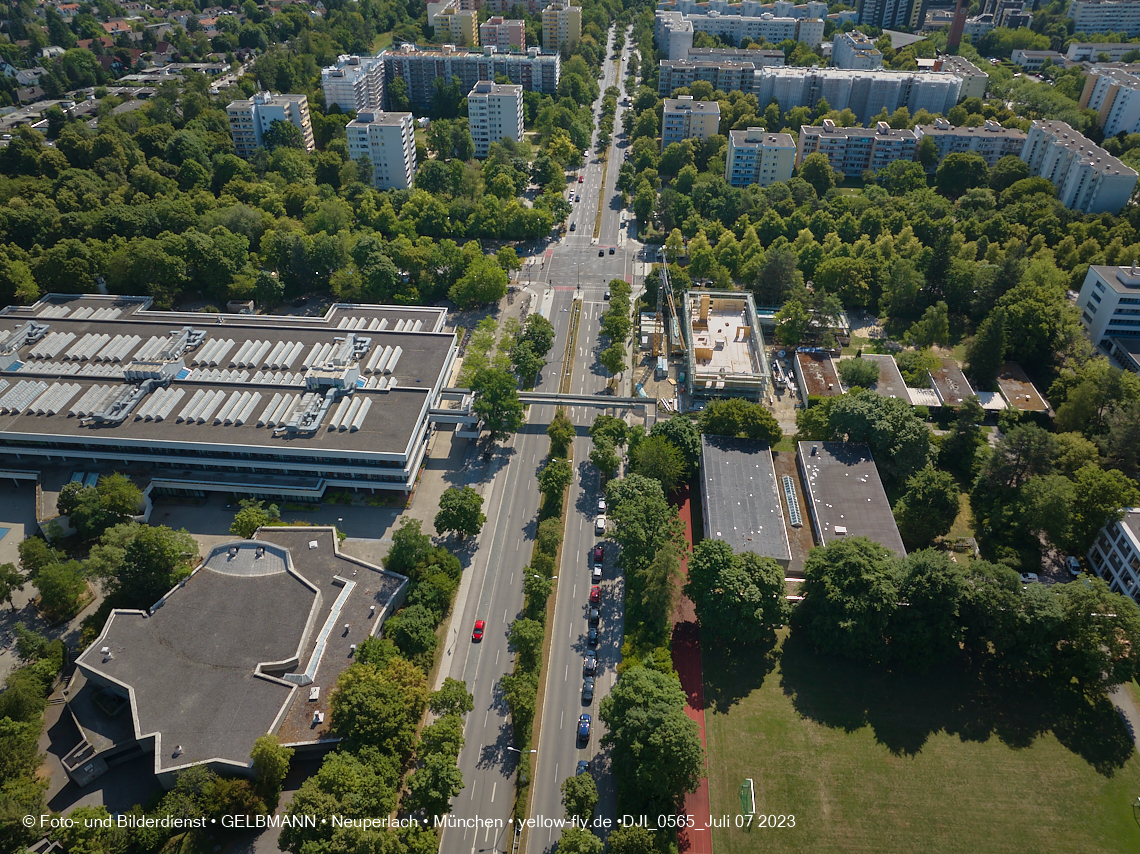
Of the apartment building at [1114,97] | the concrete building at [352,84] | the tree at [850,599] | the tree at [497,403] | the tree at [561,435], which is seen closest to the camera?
the tree at [850,599]

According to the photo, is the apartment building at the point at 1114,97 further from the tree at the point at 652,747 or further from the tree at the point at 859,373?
the tree at the point at 652,747

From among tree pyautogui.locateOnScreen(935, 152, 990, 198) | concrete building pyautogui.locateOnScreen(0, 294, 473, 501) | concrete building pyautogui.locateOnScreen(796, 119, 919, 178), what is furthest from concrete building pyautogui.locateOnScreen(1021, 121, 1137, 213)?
concrete building pyautogui.locateOnScreen(0, 294, 473, 501)

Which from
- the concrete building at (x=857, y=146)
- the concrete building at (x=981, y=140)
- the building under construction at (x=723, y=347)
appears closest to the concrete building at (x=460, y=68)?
the concrete building at (x=857, y=146)

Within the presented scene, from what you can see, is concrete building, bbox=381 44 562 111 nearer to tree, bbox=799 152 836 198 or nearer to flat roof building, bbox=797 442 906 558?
tree, bbox=799 152 836 198

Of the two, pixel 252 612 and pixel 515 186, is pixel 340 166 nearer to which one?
pixel 515 186

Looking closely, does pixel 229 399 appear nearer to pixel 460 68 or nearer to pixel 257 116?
pixel 257 116
